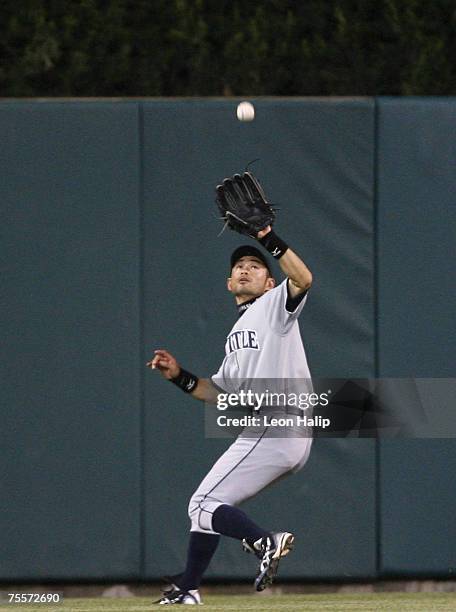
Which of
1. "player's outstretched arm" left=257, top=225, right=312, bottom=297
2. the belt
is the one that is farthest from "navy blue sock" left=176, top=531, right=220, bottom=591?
"player's outstretched arm" left=257, top=225, right=312, bottom=297

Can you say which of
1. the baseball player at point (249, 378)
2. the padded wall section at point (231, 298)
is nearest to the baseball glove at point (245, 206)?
the baseball player at point (249, 378)

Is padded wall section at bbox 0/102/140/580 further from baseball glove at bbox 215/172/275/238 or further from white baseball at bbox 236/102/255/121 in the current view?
baseball glove at bbox 215/172/275/238

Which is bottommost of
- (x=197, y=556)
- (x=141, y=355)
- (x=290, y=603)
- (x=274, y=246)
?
(x=290, y=603)

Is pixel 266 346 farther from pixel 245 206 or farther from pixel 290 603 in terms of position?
pixel 290 603

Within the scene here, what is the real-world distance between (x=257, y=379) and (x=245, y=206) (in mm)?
924

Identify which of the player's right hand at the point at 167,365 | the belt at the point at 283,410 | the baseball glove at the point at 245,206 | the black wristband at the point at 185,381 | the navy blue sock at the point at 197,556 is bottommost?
the navy blue sock at the point at 197,556

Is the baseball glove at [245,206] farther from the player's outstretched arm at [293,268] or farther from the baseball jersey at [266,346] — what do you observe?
the baseball jersey at [266,346]

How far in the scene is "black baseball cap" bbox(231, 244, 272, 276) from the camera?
7.20 metres

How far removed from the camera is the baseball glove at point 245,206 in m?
6.32

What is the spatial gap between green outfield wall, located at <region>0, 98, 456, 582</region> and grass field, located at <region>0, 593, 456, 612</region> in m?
0.14

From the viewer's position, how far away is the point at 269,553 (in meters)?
6.19
